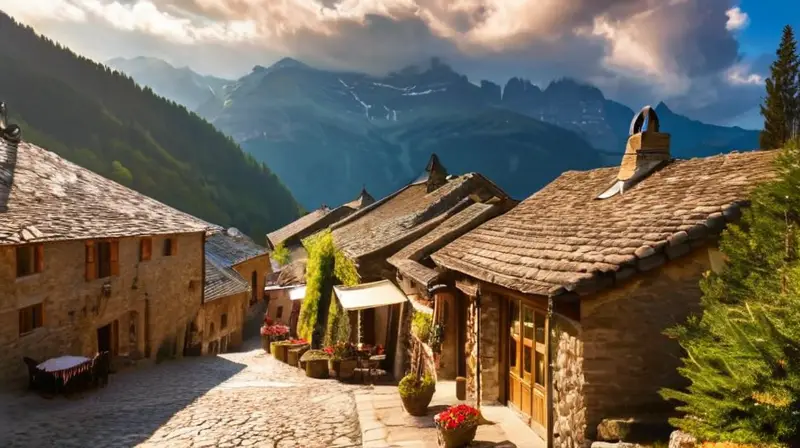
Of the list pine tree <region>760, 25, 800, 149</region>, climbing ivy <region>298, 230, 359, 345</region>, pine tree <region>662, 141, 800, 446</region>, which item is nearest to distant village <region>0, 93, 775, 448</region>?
climbing ivy <region>298, 230, 359, 345</region>

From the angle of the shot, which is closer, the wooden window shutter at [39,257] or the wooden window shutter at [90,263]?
the wooden window shutter at [39,257]

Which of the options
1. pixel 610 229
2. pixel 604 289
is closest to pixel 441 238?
pixel 610 229

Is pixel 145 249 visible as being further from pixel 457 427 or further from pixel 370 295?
pixel 457 427

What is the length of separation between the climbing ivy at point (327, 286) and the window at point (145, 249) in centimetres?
619

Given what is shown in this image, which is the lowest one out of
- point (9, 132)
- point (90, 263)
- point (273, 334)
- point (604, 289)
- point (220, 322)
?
point (220, 322)

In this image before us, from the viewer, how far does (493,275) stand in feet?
27.7

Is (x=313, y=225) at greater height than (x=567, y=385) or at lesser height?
greater

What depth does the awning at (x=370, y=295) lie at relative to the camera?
13.8 meters

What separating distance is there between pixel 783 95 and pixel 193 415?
1756 inches

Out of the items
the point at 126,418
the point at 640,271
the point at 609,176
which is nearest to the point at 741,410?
the point at 640,271

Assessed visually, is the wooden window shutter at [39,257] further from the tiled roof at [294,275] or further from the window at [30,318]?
the tiled roof at [294,275]

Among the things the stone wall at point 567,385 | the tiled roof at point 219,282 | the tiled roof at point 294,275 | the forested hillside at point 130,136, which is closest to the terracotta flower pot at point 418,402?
the stone wall at point 567,385

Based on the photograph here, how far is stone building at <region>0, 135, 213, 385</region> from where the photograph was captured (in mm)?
13961

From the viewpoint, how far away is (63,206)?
54.9 ft
